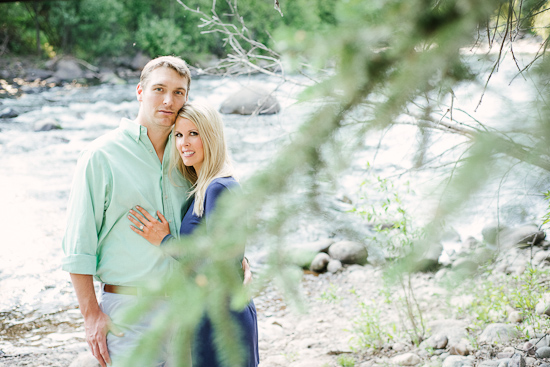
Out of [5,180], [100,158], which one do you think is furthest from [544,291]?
[5,180]

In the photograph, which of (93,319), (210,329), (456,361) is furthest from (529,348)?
(93,319)

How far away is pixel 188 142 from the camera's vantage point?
6.46ft

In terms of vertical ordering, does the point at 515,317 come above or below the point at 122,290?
below

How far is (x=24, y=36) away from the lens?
19297 millimetres

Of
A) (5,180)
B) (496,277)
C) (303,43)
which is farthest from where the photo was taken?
(5,180)

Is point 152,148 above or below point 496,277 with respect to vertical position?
above

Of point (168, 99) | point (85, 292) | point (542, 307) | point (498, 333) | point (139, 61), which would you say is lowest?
point (498, 333)

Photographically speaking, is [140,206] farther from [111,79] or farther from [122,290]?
[111,79]

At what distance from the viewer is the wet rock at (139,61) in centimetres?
1781

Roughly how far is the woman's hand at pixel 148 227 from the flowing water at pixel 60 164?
1.77 feet

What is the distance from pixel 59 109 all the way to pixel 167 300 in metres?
11.4

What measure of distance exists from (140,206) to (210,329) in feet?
1.84

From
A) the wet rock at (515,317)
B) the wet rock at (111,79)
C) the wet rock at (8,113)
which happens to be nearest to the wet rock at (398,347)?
the wet rock at (515,317)

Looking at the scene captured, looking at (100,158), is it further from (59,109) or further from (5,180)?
(59,109)
